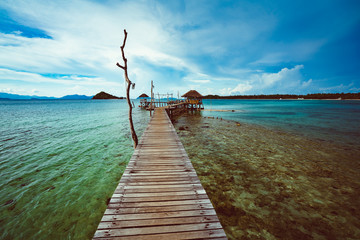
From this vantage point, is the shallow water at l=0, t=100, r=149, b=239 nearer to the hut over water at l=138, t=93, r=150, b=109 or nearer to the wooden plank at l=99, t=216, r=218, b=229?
the wooden plank at l=99, t=216, r=218, b=229

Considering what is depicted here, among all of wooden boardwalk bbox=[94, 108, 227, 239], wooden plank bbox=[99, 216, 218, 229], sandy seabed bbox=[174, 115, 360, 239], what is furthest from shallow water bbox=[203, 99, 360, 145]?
wooden plank bbox=[99, 216, 218, 229]

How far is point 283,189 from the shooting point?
5.00 m

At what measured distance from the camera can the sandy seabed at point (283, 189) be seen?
354 cm

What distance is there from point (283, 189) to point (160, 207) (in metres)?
4.96

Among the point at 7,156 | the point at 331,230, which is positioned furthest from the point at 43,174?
the point at 331,230

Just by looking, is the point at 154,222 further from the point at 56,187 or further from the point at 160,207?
the point at 56,187

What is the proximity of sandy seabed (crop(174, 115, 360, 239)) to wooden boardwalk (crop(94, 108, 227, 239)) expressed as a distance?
159 centimetres

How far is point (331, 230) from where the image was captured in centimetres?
344

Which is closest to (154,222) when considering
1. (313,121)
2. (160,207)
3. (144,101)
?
(160,207)

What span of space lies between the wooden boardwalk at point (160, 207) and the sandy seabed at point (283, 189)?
62.6 inches

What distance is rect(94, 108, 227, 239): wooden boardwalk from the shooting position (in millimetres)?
2191

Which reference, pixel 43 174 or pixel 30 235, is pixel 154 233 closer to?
pixel 30 235

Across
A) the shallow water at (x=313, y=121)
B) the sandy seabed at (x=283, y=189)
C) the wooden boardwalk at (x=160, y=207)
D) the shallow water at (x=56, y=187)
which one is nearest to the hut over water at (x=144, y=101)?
the shallow water at (x=313, y=121)

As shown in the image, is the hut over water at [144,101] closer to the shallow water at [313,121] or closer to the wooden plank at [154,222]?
the shallow water at [313,121]
